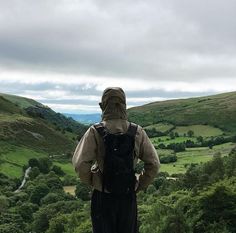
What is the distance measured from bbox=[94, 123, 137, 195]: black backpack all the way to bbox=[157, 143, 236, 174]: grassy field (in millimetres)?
112117

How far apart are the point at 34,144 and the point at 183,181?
87.3 meters

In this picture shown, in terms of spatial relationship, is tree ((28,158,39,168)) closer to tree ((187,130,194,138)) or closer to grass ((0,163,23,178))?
grass ((0,163,23,178))

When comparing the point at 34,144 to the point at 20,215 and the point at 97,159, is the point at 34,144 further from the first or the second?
the point at 97,159

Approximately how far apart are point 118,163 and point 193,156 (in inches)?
5417

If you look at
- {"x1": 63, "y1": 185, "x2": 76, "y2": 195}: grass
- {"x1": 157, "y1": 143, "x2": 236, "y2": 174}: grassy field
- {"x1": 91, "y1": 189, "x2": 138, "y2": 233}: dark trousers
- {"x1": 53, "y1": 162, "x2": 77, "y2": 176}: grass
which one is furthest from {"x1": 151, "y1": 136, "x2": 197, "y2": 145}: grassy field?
{"x1": 91, "y1": 189, "x2": 138, "y2": 233}: dark trousers

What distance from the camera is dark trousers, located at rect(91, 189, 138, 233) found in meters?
7.29

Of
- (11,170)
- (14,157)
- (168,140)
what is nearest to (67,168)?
(14,157)

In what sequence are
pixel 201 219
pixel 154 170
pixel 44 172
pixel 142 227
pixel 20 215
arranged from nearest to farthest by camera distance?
1. pixel 154 170
2. pixel 201 219
3. pixel 142 227
4. pixel 20 215
5. pixel 44 172

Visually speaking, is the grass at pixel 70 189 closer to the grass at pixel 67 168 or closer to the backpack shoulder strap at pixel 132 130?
the grass at pixel 67 168

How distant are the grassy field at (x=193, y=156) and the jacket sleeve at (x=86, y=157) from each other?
368 ft

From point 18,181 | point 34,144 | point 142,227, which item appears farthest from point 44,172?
point 142,227

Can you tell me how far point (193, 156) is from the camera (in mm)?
142500

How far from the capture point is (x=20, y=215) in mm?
79625

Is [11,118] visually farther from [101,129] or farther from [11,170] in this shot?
[101,129]
